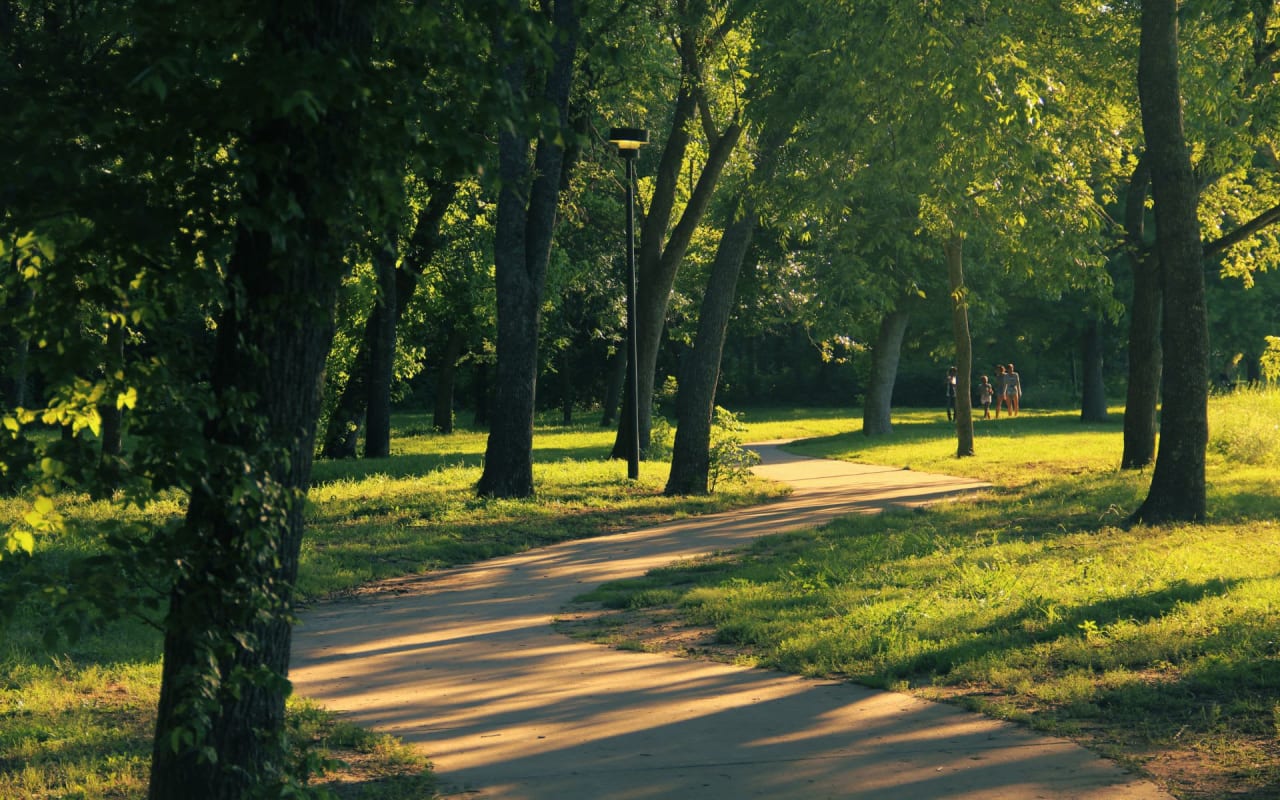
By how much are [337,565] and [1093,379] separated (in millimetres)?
36734

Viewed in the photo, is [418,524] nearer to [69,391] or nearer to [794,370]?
[69,391]

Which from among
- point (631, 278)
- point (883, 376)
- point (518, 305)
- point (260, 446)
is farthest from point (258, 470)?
point (883, 376)

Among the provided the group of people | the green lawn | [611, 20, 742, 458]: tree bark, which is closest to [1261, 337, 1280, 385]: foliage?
the green lawn

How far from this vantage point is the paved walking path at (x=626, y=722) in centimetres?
567

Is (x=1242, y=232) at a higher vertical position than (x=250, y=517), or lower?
higher

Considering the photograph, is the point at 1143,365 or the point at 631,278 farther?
the point at 1143,365

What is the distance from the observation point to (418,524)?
640 inches

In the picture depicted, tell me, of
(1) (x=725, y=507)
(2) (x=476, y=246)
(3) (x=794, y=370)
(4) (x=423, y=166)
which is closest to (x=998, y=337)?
(3) (x=794, y=370)

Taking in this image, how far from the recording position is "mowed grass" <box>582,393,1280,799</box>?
6.48 metres

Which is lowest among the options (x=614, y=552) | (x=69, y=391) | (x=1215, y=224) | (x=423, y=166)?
(x=614, y=552)

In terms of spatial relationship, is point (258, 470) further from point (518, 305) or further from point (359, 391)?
point (359, 391)

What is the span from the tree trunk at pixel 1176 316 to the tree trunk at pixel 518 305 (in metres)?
8.07

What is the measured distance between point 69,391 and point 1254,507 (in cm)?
→ 1423

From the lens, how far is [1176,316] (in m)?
13.8
